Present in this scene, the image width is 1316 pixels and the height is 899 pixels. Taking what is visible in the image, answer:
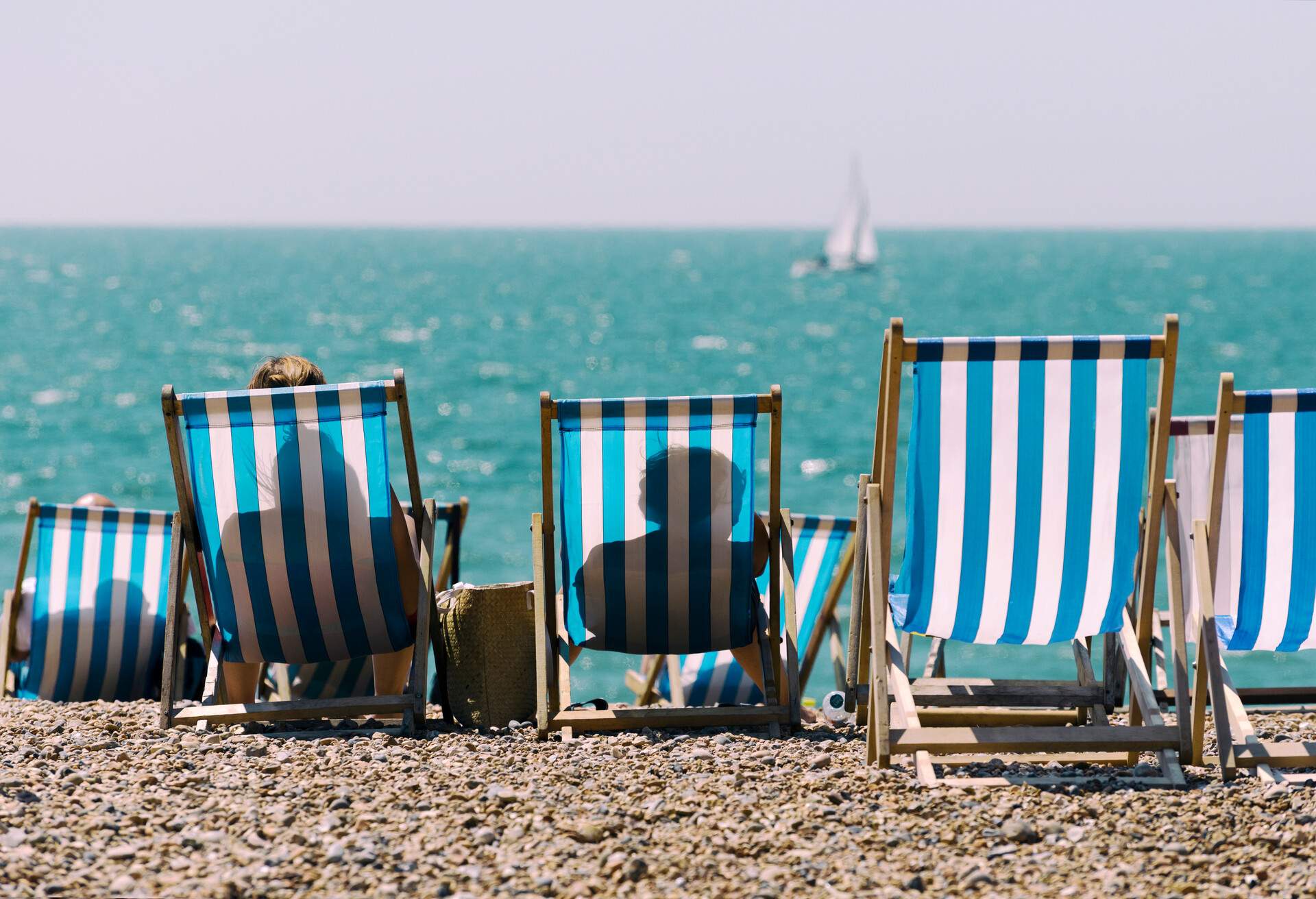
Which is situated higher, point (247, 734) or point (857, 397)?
point (247, 734)

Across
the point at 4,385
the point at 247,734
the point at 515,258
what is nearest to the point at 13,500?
the point at 4,385

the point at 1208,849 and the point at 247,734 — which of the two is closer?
the point at 1208,849

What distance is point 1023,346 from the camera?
3385 millimetres

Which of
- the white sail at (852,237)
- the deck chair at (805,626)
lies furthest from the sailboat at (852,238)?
the deck chair at (805,626)

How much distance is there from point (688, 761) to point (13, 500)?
65.2ft

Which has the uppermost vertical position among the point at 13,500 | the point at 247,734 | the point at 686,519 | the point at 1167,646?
the point at 686,519

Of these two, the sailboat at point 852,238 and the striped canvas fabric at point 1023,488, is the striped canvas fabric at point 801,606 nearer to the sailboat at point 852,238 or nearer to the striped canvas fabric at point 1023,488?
the striped canvas fabric at point 1023,488

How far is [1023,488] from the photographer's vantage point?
11.5 ft

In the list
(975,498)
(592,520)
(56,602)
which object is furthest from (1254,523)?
(56,602)

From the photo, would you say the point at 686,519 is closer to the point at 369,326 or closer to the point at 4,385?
the point at 4,385

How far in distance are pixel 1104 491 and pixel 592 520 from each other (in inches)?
50.8

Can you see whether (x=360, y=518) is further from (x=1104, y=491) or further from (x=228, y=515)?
(x=1104, y=491)

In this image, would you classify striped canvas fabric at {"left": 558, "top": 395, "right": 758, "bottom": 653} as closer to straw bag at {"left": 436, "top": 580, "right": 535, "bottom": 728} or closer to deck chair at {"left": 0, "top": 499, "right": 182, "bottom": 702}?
straw bag at {"left": 436, "top": 580, "right": 535, "bottom": 728}

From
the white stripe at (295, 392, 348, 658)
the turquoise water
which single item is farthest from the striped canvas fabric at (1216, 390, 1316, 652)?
the turquoise water
